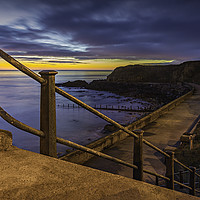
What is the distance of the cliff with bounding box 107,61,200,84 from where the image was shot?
315 ft

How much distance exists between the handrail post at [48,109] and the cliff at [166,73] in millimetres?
88492

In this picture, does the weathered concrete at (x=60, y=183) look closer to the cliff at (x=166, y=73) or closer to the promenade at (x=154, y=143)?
the promenade at (x=154, y=143)

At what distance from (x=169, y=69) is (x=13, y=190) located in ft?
438

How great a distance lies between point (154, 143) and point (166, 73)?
389 feet

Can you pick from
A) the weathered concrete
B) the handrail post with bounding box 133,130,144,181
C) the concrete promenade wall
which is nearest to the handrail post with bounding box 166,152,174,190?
the handrail post with bounding box 133,130,144,181

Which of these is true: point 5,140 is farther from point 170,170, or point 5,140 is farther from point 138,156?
point 170,170

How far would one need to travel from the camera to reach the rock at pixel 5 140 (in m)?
2.76

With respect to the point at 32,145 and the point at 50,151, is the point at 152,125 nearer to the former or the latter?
the point at 32,145

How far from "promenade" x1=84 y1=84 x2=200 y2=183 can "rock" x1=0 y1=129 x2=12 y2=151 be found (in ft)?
21.5

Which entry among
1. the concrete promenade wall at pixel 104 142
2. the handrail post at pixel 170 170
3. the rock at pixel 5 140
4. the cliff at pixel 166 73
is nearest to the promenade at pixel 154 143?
the concrete promenade wall at pixel 104 142

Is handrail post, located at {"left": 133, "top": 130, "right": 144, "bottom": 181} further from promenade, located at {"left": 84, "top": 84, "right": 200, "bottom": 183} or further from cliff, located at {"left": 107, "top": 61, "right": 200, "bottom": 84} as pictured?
cliff, located at {"left": 107, "top": 61, "right": 200, "bottom": 84}

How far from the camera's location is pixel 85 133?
2403 cm

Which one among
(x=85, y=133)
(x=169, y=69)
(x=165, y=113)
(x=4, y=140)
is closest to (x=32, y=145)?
(x=85, y=133)

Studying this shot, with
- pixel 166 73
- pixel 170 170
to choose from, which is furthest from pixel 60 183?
pixel 166 73
